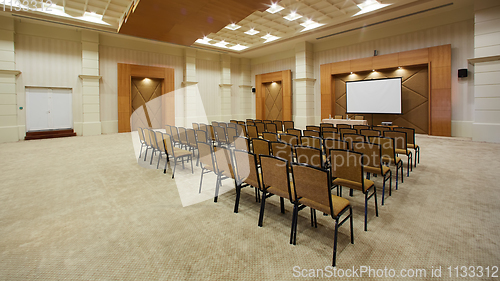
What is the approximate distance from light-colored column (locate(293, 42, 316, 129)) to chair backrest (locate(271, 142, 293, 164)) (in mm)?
9094

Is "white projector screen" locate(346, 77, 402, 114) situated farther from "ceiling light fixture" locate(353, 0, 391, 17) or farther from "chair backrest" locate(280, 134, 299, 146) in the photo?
"chair backrest" locate(280, 134, 299, 146)

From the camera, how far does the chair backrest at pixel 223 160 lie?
126 inches

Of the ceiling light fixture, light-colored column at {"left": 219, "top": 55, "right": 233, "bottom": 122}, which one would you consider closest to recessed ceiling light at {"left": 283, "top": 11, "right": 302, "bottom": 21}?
the ceiling light fixture

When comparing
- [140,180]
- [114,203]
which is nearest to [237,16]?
[140,180]

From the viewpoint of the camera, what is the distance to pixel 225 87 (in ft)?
49.4

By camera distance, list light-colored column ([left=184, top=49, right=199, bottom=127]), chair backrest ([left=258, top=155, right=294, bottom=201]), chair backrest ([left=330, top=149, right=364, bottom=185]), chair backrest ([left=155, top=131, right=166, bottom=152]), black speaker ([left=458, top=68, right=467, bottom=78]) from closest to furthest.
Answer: chair backrest ([left=258, top=155, right=294, bottom=201]), chair backrest ([left=330, top=149, right=364, bottom=185]), chair backrest ([left=155, top=131, right=166, bottom=152]), black speaker ([left=458, top=68, right=467, bottom=78]), light-colored column ([left=184, top=49, right=199, bottom=127])

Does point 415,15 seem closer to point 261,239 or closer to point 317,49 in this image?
point 317,49

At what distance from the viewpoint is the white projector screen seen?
9.45m

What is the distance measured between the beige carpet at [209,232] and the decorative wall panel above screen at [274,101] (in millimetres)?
10779

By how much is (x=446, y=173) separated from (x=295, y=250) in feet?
12.8

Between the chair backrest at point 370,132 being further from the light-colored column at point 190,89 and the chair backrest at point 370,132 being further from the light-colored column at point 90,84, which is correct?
the light-colored column at point 90,84

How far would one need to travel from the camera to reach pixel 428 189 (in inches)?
143

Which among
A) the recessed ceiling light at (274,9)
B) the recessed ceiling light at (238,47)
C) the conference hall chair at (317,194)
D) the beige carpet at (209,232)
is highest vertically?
the recessed ceiling light at (238,47)

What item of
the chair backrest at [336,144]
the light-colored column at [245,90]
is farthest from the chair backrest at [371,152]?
the light-colored column at [245,90]
